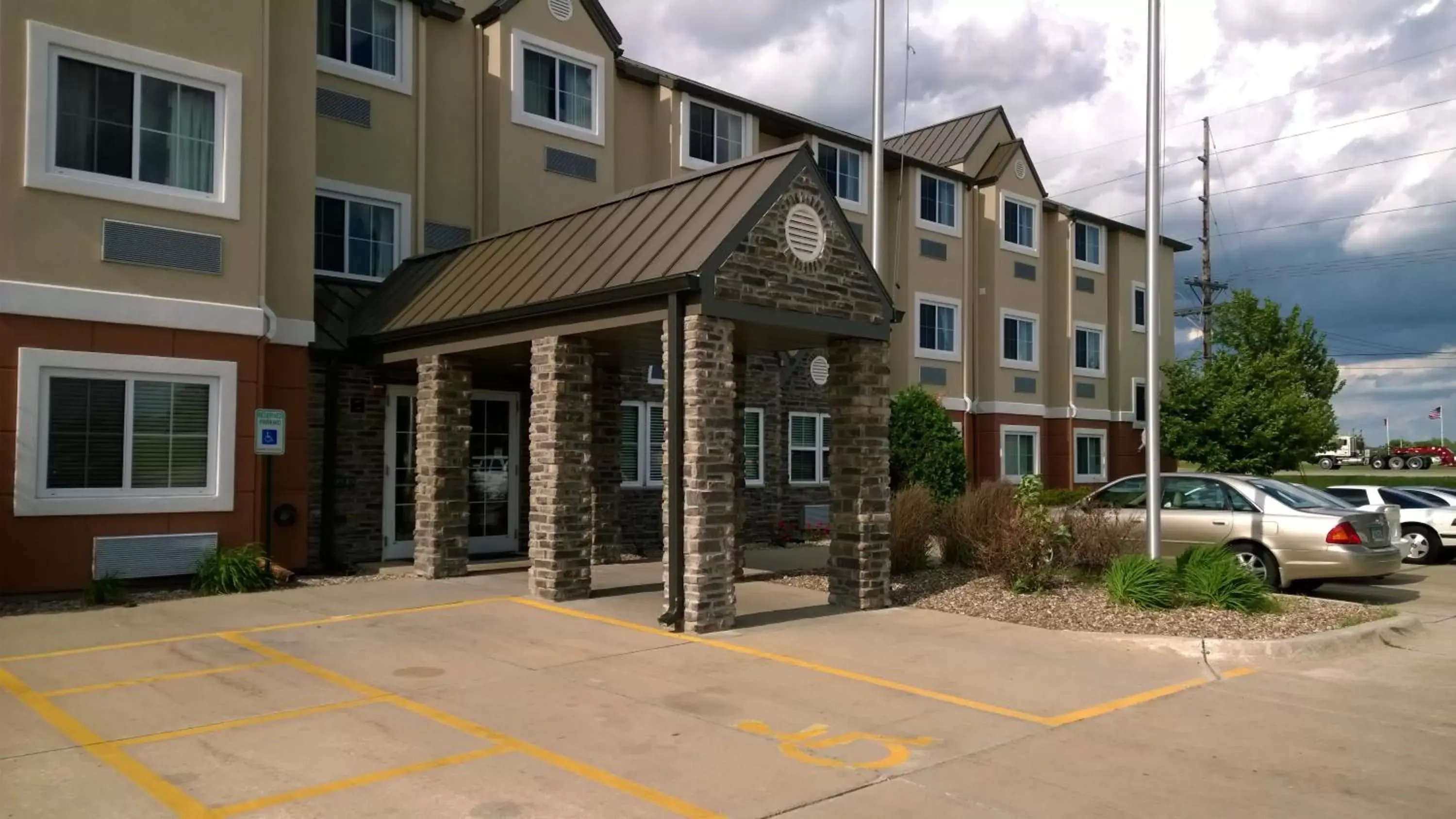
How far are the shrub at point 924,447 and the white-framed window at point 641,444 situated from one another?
5.69 meters

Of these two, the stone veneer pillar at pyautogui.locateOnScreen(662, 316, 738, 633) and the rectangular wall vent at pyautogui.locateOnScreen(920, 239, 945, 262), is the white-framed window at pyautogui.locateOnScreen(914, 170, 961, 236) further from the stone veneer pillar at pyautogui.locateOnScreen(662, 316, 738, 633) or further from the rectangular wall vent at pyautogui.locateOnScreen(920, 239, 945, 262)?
the stone veneer pillar at pyautogui.locateOnScreen(662, 316, 738, 633)

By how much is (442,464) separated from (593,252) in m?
3.66

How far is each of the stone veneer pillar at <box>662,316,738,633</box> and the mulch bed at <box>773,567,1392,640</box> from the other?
2890mm

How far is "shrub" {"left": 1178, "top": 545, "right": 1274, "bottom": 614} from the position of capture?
36.9 ft

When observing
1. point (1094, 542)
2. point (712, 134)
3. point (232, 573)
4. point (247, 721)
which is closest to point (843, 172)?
point (712, 134)

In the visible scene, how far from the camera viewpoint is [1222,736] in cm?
724

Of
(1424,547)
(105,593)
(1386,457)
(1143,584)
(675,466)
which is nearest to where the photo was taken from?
(675,466)

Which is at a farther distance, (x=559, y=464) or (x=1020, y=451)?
(x=1020, y=451)

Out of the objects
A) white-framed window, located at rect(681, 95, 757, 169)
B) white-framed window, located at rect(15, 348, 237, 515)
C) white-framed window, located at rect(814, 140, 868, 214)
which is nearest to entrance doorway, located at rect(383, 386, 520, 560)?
white-framed window, located at rect(15, 348, 237, 515)

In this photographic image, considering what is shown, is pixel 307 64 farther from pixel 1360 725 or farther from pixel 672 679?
pixel 1360 725

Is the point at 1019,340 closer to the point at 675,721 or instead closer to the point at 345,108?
the point at 345,108

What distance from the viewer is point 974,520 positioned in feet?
45.5

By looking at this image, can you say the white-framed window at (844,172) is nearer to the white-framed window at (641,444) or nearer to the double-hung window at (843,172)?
the double-hung window at (843,172)

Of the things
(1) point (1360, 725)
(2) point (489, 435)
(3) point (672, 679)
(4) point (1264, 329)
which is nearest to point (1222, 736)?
(1) point (1360, 725)
